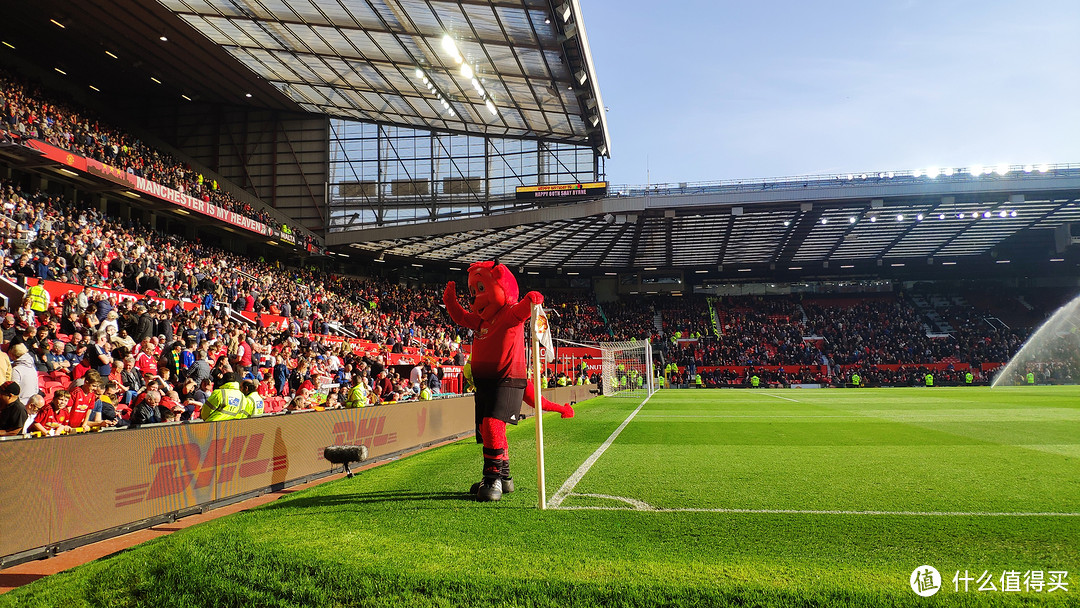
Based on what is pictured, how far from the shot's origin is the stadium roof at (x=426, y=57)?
2425 cm

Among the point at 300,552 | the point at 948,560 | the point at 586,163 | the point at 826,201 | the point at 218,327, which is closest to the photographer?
the point at 948,560

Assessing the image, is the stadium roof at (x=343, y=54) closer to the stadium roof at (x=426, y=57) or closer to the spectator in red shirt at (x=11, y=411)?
the stadium roof at (x=426, y=57)

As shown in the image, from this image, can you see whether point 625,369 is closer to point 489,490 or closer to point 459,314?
point 459,314

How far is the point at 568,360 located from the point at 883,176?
20572mm

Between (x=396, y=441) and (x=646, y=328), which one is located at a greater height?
(x=646, y=328)

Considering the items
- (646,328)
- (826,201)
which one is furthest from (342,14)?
(646,328)

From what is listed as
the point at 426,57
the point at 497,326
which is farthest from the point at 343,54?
the point at 497,326

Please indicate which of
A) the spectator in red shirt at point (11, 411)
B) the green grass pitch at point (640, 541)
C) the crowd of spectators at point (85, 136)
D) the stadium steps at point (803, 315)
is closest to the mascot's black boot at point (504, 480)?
the green grass pitch at point (640, 541)

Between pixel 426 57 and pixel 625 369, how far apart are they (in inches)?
768

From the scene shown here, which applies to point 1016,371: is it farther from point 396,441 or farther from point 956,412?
point 396,441

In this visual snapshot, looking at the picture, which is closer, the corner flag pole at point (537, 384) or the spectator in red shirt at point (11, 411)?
the corner flag pole at point (537, 384)

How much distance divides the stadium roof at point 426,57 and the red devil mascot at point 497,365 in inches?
770

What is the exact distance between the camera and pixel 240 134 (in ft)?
131

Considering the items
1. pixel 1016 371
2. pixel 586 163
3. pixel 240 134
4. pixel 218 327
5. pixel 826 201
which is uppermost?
pixel 240 134
